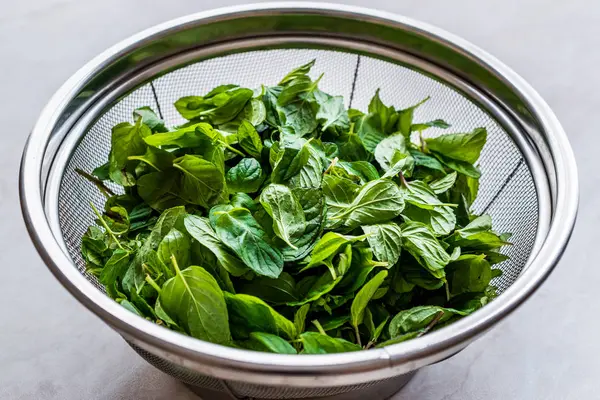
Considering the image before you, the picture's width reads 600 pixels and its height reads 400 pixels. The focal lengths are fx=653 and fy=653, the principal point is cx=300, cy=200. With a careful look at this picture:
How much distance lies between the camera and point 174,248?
0.72 m

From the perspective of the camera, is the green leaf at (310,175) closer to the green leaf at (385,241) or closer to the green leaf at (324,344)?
the green leaf at (385,241)

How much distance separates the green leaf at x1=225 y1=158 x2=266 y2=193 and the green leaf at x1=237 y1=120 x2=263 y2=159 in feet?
0.15

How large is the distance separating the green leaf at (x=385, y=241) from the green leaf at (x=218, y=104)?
0.26m

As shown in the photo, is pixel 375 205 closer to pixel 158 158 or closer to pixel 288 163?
pixel 288 163

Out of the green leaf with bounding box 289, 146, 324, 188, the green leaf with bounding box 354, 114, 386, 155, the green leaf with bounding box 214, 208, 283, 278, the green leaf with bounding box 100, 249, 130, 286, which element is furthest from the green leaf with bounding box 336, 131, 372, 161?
the green leaf with bounding box 100, 249, 130, 286

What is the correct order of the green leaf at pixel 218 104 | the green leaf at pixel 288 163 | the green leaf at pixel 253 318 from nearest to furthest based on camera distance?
the green leaf at pixel 253 318
the green leaf at pixel 288 163
the green leaf at pixel 218 104

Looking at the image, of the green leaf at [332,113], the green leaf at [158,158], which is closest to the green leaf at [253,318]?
the green leaf at [158,158]

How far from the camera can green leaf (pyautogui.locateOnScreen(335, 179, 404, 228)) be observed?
75cm

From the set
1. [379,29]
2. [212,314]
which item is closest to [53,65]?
[379,29]

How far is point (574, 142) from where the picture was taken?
1.27 metres

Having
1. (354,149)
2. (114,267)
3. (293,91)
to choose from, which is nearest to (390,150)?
(354,149)

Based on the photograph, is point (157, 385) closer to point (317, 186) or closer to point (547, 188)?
point (317, 186)

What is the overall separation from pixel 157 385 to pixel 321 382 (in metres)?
0.45

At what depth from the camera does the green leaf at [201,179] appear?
0.77m
